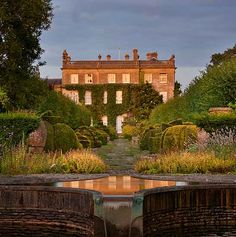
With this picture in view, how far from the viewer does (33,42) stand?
28.8 meters

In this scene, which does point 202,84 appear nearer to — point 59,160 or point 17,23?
point 17,23

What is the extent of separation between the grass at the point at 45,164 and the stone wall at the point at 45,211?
13.8 ft

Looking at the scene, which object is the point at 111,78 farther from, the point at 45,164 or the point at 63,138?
the point at 45,164

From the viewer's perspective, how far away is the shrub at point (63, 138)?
21.4 meters

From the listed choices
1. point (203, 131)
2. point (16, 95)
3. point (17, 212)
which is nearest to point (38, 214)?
point (17, 212)

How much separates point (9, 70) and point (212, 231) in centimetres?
1910

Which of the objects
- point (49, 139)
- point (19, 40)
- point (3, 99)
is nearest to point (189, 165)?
point (49, 139)

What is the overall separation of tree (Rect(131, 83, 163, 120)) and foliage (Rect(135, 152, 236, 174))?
52.6 metres

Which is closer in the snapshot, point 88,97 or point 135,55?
point 88,97

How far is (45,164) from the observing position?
1583cm

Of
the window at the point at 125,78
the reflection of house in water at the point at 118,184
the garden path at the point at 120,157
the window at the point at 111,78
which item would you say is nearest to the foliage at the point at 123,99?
the window at the point at 111,78

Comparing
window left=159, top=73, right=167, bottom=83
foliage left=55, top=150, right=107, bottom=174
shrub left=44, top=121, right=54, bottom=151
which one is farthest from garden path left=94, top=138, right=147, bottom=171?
window left=159, top=73, right=167, bottom=83

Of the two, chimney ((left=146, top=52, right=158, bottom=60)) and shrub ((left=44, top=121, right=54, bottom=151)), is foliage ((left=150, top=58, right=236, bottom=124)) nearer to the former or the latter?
shrub ((left=44, top=121, right=54, bottom=151))

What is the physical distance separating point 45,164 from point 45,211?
513 cm
